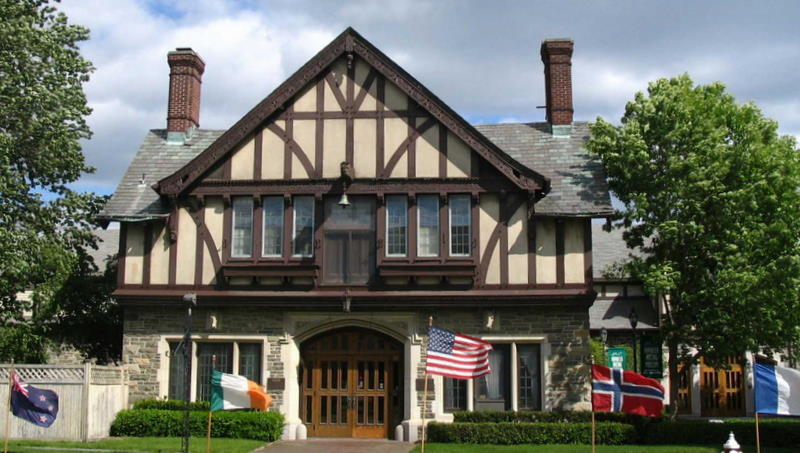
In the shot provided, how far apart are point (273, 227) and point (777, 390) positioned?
497 inches

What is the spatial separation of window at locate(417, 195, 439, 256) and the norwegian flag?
223 inches

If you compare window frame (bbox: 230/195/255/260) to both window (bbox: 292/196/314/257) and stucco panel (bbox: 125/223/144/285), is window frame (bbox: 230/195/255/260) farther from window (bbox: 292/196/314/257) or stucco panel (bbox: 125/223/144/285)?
stucco panel (bbox: 125/223/144/285)

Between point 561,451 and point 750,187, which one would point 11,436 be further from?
point 750,187

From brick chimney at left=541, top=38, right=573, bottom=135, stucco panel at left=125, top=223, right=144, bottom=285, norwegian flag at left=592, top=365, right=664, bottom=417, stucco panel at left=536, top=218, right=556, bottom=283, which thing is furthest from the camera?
brick chimney at left=541, top=38, right=573, bottom=135

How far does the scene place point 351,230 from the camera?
22.9 m

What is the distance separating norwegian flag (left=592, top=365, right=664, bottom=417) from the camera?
18281 millimetres

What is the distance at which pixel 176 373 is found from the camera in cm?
2305

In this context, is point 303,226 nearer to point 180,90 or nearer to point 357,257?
point 357,257

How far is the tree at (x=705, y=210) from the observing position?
2245 centimetres

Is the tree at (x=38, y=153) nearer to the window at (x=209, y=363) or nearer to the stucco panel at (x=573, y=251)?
the window at (x=209, y=363)

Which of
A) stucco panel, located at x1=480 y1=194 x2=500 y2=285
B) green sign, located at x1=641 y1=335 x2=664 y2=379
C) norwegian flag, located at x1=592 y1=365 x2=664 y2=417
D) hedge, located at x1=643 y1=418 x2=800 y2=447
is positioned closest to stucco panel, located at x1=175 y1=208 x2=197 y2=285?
stucco panel, located at x1=480 y1=194 x2=500 y2=285

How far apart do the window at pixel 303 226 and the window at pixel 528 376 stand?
19.6ft

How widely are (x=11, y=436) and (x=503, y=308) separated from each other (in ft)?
39.9

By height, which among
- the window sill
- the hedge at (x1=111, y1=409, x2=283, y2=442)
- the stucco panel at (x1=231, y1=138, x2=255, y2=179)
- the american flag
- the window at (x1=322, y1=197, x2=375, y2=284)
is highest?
the stucco panel at (x1=231, y1=138, x2=255, y2=179)
